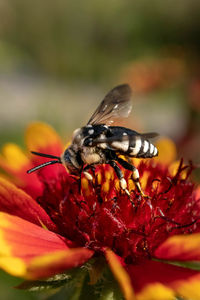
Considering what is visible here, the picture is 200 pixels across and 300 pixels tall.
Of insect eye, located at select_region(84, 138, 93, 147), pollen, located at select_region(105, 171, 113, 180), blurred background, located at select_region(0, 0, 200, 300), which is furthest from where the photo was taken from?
blurred background, located at select_region(0, 0, 200, 300)

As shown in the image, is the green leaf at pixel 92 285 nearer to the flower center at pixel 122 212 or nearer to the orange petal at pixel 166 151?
the flower center at pixel 122 212

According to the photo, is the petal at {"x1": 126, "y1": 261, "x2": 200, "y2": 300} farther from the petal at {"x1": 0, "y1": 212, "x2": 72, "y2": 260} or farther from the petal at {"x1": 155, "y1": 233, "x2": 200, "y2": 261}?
the petal at {"x1": 0, "y1": 212, "x2": 72, "y2": 260}

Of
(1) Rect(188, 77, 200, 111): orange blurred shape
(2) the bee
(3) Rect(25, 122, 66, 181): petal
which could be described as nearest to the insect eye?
(2) the bee

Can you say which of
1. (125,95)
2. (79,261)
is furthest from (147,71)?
(79,261)

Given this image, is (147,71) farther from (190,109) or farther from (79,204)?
(79,204)

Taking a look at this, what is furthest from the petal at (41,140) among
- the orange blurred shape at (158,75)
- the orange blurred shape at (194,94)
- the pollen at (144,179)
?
the orange blurred shape at (158,75)

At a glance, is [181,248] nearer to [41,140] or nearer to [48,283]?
[48,283]
